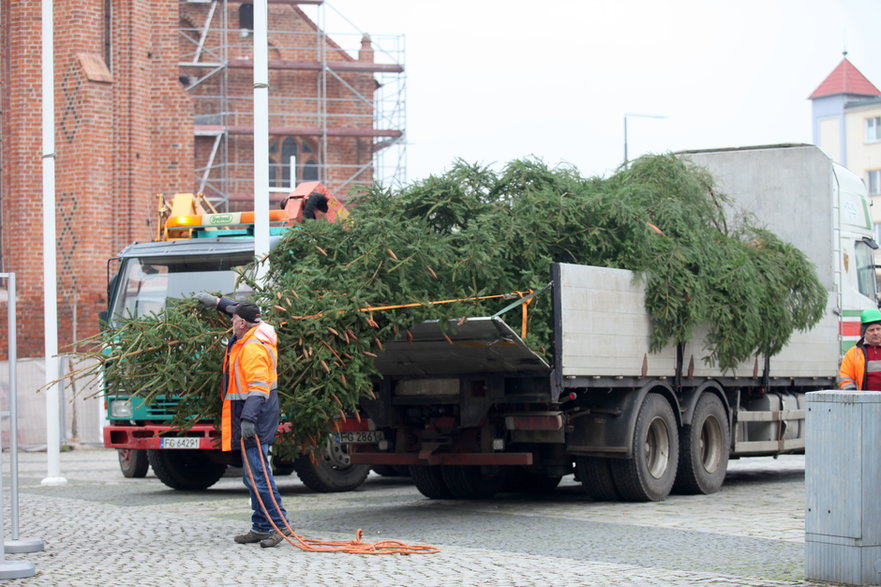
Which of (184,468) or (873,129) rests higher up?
(873,129)

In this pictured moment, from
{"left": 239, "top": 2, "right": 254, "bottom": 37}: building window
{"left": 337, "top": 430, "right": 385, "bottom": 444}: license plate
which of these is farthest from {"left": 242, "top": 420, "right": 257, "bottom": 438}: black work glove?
{"left": 239, "top": 2, "right": 254, "bottom": 37}: building window

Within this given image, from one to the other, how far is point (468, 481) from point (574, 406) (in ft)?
5.93

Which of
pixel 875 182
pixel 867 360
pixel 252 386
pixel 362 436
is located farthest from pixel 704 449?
pixel 875 182

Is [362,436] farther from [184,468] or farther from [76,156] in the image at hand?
[76,156]

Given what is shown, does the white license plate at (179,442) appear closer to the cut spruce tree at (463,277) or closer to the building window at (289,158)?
the cut spruce tree at (463,277)

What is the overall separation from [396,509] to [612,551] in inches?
150

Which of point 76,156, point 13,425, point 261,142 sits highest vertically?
point 76,156

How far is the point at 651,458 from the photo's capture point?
13.0 m

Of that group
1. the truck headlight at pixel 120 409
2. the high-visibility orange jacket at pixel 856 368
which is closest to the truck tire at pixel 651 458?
the high-visibility orange jacket at pixel 856 368

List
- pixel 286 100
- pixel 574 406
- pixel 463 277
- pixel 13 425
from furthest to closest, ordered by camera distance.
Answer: pixel 286 100, pixel 574 406, pixel 463 277, pixel 13 425

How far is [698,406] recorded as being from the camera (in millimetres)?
13727

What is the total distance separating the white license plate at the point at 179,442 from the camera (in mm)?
14312

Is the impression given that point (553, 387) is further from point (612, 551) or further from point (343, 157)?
point (343, 157)

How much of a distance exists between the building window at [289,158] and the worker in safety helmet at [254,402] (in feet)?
111
